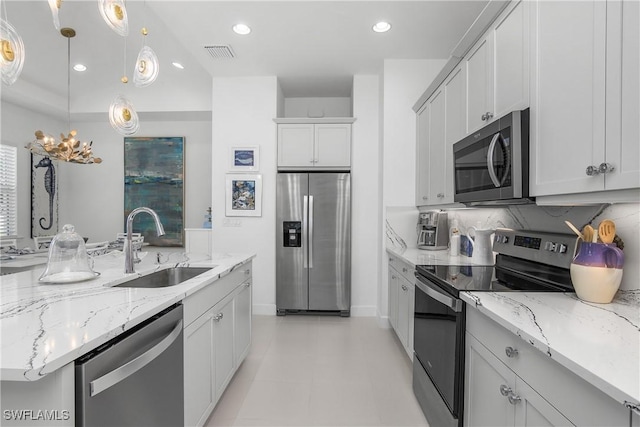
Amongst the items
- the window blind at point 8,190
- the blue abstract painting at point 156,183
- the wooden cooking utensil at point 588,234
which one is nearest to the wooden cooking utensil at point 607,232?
the wooden cooking utensil at point 588,234

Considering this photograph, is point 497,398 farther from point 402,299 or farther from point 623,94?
point 402,299

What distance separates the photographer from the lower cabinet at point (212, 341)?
1.51 metres

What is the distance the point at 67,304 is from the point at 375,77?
3.86 m

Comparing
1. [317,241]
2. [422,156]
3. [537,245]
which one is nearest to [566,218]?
[537,245]

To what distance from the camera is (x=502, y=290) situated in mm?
1449

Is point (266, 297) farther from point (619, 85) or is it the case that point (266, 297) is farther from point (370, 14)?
point (619, 85)

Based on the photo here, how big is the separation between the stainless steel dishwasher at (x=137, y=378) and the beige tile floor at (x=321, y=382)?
2.45ft

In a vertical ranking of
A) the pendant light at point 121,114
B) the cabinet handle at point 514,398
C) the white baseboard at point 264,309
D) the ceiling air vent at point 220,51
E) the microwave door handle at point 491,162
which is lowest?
the white baseboard at point 264,309

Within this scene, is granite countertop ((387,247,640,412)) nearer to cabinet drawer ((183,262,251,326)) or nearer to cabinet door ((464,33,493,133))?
cabinet door ((464,33,493,133))

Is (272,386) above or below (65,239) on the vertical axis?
below

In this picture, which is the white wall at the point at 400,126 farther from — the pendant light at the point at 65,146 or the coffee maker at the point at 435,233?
the pendant light at the point at 65,146

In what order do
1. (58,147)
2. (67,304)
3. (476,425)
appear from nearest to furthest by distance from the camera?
(67,304) < (476,425) < (58,147)

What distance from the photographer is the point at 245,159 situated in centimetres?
396

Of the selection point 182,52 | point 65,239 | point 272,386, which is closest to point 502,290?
point 272,386
